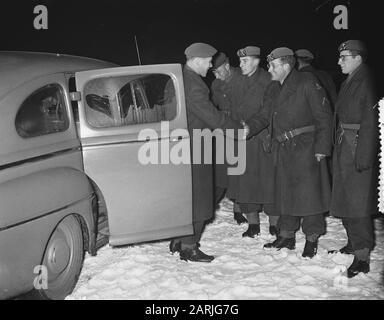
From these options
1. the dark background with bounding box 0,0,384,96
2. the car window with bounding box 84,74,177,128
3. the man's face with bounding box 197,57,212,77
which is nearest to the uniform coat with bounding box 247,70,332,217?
the man's face with bounding box 197,57,212,77

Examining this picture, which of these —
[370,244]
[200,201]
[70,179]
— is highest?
[70,179]

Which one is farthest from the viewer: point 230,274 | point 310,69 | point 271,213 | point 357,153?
point 310,69

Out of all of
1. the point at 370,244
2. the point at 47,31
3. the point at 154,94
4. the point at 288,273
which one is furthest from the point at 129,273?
the point at 47,31

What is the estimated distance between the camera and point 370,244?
3768 mm

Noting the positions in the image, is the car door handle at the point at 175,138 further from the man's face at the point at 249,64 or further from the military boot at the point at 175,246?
the man's face at the point at 249,64

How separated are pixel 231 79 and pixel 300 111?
158 cm

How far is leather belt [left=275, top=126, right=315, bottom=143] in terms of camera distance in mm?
4094

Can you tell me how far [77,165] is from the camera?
3.54 m

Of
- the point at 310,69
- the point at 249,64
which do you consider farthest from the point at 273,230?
the point at 310,69

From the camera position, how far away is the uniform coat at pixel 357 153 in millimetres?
3582

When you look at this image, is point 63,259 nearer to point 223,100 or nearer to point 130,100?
point 130,100

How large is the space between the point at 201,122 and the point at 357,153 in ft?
4.75

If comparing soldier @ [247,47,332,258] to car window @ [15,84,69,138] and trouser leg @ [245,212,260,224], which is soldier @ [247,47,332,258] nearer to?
trouser leg @ [245,212,260,224]

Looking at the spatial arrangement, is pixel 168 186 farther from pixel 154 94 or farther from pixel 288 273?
pixel 288 273
